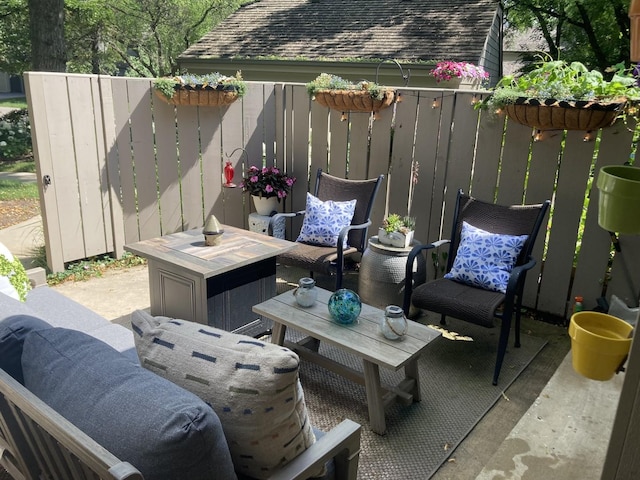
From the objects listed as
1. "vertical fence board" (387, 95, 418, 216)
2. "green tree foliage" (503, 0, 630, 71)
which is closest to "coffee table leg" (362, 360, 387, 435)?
"vertical fence board" (387, 95, 418, 216)

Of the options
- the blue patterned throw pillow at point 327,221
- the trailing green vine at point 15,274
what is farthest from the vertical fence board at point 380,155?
the trailing green vine at point 15,274

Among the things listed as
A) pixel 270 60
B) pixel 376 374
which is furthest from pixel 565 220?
pixel 270 60

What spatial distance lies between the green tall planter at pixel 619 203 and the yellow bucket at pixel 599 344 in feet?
0.73

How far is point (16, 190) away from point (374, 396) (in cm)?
671

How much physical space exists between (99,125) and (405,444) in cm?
349

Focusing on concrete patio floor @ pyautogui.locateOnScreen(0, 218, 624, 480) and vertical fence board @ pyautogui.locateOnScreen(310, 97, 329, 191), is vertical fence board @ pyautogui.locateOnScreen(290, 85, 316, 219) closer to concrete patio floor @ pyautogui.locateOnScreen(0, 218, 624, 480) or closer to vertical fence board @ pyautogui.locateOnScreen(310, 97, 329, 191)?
vertical fence board @ pyautogui.locateOnScreen(310, 97, 329, 191)

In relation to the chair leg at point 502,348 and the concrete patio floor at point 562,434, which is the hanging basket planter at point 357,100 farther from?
the concrete patio floor at point 562,434

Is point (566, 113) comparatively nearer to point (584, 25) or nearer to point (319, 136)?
point (319, 136)

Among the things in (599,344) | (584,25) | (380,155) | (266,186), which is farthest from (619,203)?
(584,25)

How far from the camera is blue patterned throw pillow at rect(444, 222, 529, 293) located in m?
3.13

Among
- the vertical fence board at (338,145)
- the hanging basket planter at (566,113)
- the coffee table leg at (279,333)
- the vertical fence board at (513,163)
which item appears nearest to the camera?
the coffee table leg at (279,333)

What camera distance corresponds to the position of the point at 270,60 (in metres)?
9.56

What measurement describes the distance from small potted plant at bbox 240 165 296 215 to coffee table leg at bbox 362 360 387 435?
248cm

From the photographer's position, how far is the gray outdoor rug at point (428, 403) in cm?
228
